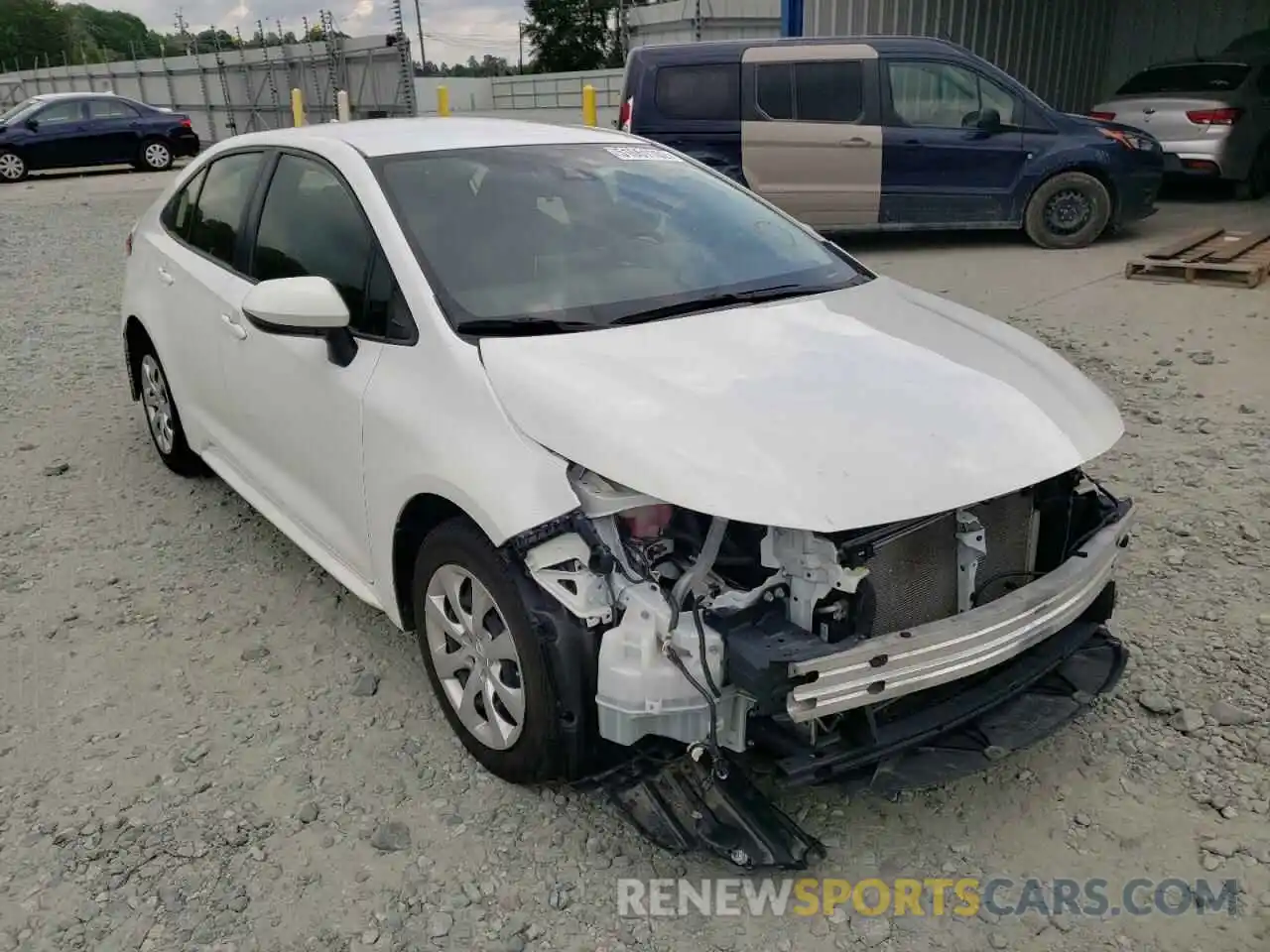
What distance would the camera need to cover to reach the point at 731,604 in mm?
2334

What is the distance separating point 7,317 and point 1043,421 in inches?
329

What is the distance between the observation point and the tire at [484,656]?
8.20 ft

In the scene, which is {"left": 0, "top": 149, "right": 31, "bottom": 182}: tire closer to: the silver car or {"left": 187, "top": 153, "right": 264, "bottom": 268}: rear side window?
{"left": 187, "top": 153, "right": 264, "bottom": 268}: rear side window

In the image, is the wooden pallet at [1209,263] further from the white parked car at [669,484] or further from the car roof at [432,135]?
the car roof at [432,135]

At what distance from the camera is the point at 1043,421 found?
2.60m

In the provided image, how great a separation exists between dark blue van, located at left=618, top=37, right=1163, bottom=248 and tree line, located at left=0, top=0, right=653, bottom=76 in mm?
16966

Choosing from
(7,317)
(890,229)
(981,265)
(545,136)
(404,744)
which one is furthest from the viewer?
(890,229)

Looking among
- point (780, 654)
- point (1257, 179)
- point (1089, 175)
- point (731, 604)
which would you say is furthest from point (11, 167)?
point (780, 654)

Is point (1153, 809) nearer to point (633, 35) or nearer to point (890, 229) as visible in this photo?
point (890, 229)

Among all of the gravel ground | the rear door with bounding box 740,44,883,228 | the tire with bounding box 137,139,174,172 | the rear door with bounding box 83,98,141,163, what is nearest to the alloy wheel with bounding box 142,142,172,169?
the tire with bounding box 137,139,174,172

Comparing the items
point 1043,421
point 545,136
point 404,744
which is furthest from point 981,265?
point 404,744

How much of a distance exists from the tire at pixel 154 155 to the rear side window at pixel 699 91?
1357cm

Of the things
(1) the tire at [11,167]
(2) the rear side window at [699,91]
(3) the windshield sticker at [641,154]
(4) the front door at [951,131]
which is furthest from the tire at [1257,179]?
(1) the tire at [11,167]

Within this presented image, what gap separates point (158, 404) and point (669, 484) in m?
3.44
